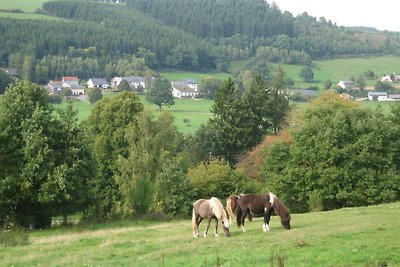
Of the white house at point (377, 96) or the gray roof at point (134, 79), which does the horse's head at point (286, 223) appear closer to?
the white house at point (377, 96)

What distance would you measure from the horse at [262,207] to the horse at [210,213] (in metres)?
1.58

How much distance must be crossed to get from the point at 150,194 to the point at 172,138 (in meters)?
12.6

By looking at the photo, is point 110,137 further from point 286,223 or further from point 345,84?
point 345,84

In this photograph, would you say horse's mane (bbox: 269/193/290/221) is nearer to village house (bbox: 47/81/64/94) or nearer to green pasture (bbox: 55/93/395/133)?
green pasture (bbox: 55/93/395/133)

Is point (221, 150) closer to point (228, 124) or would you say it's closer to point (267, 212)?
point (228, 124)

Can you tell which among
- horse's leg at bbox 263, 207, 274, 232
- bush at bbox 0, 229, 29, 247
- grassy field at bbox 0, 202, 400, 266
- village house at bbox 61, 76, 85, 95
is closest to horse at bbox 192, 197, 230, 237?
grassy field at bbox 0, 202, 400, 266

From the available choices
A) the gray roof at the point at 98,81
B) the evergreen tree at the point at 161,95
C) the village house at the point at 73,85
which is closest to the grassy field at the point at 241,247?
the evergreen tree at the point at 161,95

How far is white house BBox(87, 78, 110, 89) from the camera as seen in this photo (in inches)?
7180

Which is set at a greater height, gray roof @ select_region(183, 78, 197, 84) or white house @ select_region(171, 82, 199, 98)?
gray roof @ select_region(183, 78, 197, 84)

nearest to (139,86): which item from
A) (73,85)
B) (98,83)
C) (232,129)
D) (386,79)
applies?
(73,85)

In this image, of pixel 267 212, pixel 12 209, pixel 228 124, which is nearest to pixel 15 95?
pixel 12 209

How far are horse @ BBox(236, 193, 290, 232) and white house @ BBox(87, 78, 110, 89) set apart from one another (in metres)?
156

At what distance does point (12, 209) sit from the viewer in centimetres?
3906

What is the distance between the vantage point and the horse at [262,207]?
27.2 m
